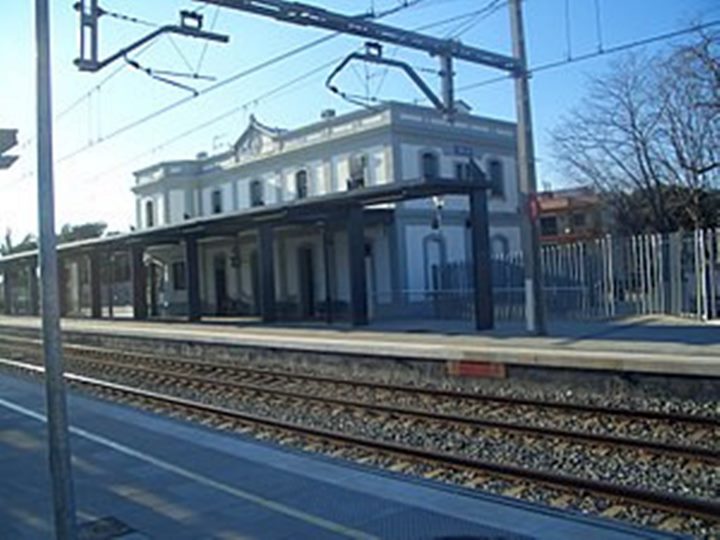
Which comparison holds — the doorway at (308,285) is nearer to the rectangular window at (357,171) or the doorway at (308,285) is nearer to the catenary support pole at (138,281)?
the rectangular window at (357,171)

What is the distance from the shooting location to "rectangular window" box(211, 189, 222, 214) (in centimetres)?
4225

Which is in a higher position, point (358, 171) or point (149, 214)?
point (149, 214)

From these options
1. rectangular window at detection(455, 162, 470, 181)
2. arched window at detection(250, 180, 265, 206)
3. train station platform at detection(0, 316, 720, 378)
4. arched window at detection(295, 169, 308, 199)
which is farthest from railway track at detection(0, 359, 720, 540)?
arched window at detection(250, 180, 265, 206)

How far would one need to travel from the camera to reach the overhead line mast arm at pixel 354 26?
43.0 feet

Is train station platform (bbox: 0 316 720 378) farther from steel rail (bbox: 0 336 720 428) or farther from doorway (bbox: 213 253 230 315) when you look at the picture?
doorway (bbox: 213 253 230 315)

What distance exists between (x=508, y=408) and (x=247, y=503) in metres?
6.58

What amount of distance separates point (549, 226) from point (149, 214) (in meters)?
35.5

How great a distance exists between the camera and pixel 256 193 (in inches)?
1538

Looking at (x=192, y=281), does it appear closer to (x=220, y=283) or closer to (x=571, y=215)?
(x=220, y=283)

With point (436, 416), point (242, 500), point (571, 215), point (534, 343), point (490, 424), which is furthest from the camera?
point (571, 215)

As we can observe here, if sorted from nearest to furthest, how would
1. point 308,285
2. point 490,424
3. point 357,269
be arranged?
point 490,424 < point 357,269 < point 308,285

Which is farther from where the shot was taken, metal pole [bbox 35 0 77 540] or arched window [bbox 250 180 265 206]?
arched window [bbox 250 180 265 206]

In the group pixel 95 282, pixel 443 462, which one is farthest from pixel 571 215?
pixel 443 462

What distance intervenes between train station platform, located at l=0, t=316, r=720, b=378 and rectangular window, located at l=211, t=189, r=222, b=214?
677 inches
